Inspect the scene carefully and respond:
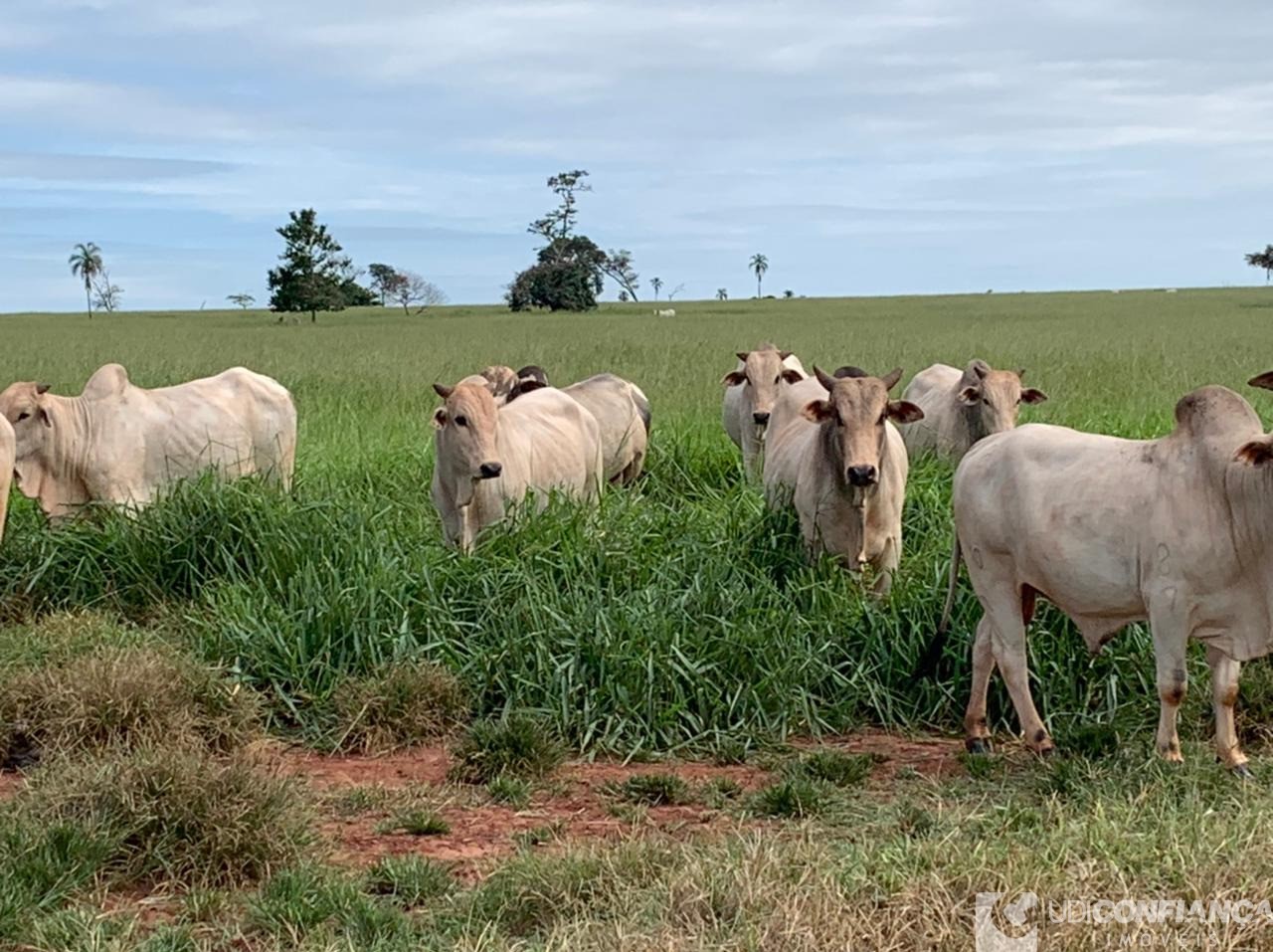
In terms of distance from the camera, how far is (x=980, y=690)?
21.2ft

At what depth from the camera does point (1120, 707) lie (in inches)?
264

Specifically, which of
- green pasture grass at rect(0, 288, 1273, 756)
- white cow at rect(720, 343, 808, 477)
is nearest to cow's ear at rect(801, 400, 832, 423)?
green pasture grass at rect(0, 288, 1273, 756)

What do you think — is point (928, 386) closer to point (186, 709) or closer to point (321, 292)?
point (186, 709)

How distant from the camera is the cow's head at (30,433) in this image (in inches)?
368

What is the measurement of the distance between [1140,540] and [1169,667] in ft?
1.59

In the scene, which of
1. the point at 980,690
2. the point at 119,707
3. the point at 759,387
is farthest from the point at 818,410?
the point at 759,387

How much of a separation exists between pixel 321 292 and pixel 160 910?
59231 mm

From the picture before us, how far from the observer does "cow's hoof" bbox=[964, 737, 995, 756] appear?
637 cm

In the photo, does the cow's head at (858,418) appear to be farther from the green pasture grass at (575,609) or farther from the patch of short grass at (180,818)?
the patch of short grass at (180,818)

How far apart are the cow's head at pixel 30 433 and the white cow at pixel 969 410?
571 centimetres

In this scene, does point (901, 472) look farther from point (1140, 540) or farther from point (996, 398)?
point (996, 398)

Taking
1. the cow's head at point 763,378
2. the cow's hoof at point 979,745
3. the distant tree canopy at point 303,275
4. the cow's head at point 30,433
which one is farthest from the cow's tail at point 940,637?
the distant tree canopy at point 303,275

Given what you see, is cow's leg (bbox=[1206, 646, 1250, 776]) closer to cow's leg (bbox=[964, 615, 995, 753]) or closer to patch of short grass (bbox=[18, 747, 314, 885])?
cow's leg (bbox=[964, 615, 995, 753])

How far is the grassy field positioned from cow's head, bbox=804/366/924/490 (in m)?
0.63
